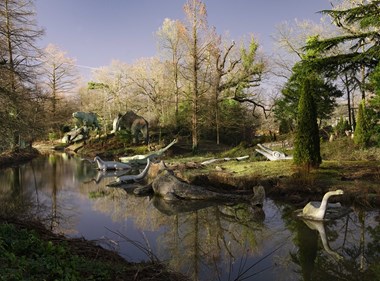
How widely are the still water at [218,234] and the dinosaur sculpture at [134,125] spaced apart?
16.5 meters

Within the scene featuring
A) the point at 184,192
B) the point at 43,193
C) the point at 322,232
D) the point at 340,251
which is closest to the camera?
the point at 340,251

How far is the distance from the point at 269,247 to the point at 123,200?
216 inches

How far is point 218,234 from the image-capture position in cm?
696

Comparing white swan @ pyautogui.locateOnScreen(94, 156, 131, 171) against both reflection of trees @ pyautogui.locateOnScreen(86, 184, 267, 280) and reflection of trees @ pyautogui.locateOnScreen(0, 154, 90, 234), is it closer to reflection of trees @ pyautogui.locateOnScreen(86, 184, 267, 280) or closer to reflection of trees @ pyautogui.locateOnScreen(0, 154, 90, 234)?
reflection of trees @ pyautogui.locateOnScreen(0, 154, 90, 234)

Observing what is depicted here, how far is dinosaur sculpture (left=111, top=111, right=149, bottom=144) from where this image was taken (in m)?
27.8

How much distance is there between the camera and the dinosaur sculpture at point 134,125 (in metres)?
27.8

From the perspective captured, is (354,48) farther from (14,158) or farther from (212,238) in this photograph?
(14,158)

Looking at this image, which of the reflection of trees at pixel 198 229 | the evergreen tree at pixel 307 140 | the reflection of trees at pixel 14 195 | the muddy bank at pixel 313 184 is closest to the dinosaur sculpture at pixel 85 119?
the reflection of trees at pixel 14 195

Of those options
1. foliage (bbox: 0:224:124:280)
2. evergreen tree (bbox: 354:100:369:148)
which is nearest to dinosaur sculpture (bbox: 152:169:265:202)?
foliage (bbox: 0:224:124:280)

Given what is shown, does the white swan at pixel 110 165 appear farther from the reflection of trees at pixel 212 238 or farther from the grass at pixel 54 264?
the grass at pixel 54 264

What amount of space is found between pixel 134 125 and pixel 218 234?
2174 cm

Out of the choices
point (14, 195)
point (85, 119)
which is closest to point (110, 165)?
point (14, 195)

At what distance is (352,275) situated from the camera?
4.93 meters

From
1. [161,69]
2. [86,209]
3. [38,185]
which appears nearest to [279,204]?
Result: [86,209]
